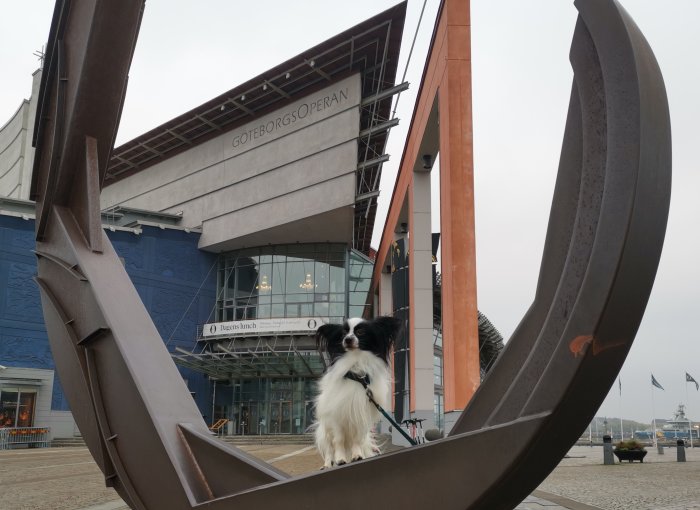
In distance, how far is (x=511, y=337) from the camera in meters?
1.43

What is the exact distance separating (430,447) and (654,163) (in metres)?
0.69

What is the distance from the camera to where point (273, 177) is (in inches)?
1240

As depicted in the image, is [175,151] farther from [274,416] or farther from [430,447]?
[430,447]

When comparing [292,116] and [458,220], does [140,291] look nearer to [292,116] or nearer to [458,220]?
[292,116]

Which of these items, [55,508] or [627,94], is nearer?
[627,94]

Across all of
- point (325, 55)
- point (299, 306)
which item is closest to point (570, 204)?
point (325, 55)

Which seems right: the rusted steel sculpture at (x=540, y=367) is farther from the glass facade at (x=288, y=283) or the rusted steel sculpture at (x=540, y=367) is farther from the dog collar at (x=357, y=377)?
the glass facade at (x=288, y=283)

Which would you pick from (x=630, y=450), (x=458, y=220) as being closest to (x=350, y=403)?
(x=458, y=220)

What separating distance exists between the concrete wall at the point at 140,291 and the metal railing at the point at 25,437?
1.86 metres

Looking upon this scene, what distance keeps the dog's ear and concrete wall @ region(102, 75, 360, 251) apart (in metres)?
23.5

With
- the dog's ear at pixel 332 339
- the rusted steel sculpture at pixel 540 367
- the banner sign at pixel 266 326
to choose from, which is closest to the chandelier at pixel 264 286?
the banner sign at pixel 266 326

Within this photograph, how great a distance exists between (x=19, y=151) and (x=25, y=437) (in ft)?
82.1

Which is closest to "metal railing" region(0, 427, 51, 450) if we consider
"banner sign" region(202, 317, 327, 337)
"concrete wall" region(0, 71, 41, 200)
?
"banner sign" region(202, 317, 327, 337)

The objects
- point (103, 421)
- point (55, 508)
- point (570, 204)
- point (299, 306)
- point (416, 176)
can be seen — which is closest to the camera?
point (570, 204)
